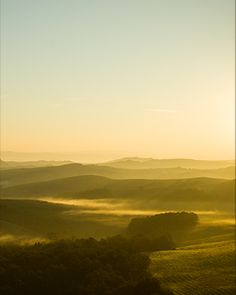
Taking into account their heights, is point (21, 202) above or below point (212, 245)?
above

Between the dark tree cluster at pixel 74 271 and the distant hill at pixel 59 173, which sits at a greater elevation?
the distant hill at pixel 59 173

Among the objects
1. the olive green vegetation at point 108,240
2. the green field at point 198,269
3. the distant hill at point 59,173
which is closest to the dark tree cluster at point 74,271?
the olive green vegetation at point 108,240

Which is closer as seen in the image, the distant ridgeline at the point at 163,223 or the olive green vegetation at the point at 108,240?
the olive green vegetation at the point at 108,240

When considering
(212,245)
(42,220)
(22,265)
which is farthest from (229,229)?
(22,265)

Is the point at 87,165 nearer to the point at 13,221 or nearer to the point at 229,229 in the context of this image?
the point at 229,229

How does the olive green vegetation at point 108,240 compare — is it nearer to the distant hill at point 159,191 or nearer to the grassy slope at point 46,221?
the grassy slope at point 46,221

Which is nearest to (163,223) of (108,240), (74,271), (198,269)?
(108,240)
